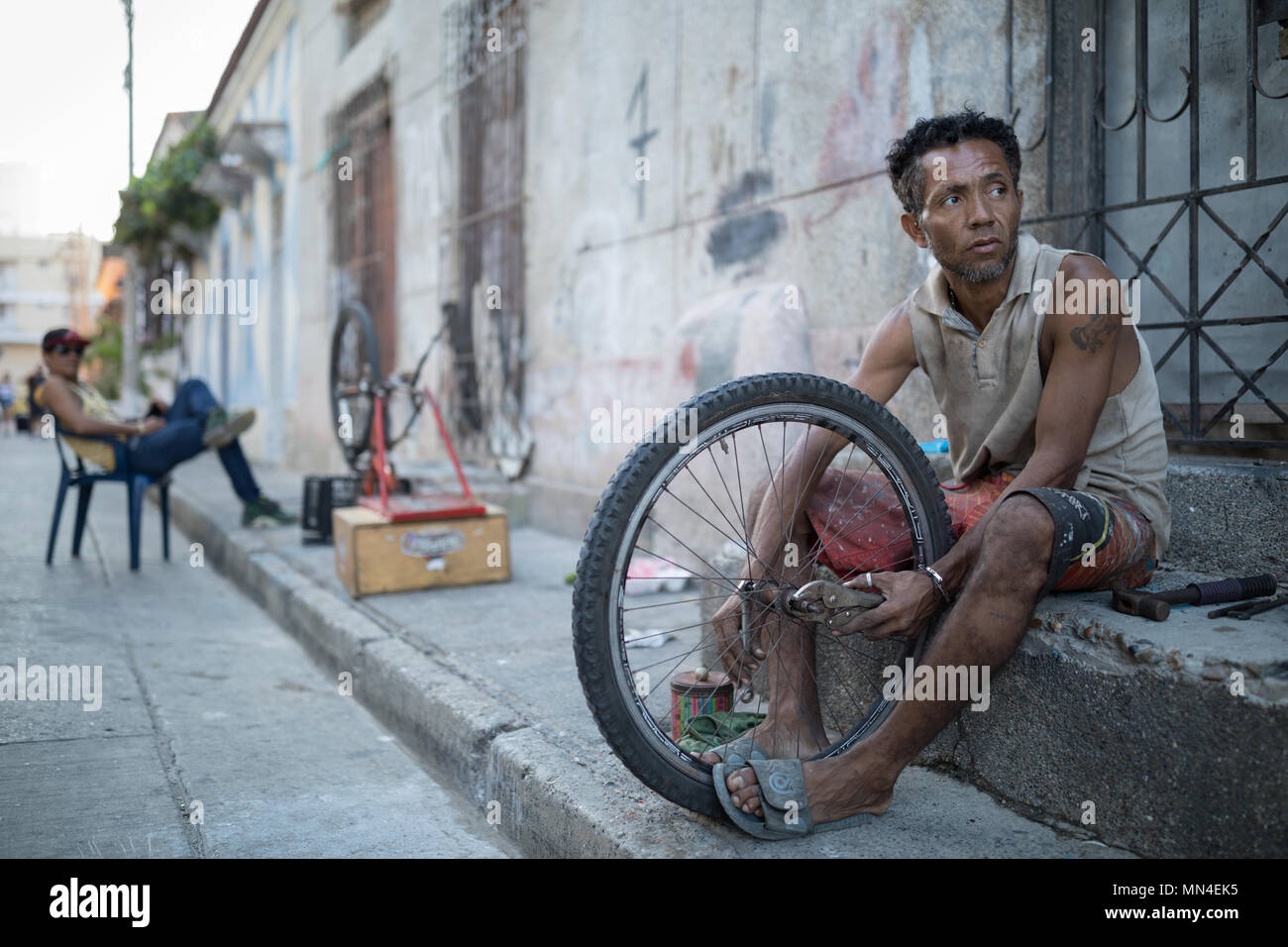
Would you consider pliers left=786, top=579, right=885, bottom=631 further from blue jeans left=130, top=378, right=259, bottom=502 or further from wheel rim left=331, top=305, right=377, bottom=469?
blue jeans left=130, top=378, right=259, bottom=502

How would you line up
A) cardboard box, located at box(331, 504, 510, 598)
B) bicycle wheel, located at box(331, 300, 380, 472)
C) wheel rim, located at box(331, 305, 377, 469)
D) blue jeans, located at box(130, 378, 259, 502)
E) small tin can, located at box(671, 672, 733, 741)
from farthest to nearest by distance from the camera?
blue jeans, located at box(130, 378, 259, 502) → wheel rim, located at box(331, 305, 377, 469) → bicycle wheel, located at box(331, 300, 380, 472) → cardboard box, located at box(331, 504, 510, 598) → small tin can, located at box(671, 672, 733, 741)

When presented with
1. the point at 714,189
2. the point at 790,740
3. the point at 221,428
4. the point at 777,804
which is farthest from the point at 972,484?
the point at 221,428

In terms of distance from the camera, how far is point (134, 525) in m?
6.36

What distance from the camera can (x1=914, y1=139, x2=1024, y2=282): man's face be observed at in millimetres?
2402

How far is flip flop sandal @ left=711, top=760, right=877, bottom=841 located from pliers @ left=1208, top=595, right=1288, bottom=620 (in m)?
0.89

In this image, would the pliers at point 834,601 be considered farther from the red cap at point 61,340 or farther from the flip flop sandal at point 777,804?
the red cap at point 61,340

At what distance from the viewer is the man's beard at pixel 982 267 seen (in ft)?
7.93

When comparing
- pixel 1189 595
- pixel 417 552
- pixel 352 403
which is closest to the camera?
pixel 1189 595

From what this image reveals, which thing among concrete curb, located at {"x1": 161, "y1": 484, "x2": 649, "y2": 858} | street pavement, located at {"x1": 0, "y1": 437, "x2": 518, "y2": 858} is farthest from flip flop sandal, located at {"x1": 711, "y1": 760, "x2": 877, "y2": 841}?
street pavement, located at {"x1": 0, "y1": 437, "x2": 518, "y2": 858}

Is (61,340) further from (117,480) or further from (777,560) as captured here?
(777,560)

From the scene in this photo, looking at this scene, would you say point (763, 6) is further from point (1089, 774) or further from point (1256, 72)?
point (1089, 774)

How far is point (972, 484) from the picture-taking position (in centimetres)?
269

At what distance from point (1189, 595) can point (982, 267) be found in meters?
0.83
